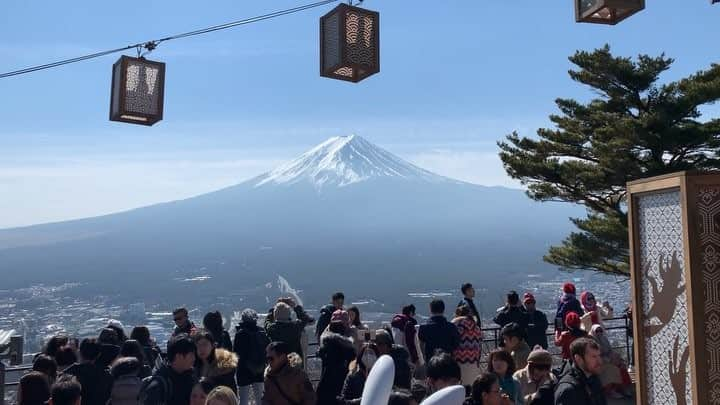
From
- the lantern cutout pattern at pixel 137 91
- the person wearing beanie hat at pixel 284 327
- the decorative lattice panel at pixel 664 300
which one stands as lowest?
the person wearing beanie hat at pixel 284 327

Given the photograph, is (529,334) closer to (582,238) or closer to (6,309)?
(582,238)

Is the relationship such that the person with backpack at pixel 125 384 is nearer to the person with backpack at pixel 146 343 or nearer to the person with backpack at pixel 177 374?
the person with backpack at pixel 177 374

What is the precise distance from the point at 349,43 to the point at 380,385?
11.9ft

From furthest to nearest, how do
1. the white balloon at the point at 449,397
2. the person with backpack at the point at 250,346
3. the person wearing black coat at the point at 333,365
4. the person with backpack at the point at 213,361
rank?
the person with backpack at the point at 250,346
the person with backpack at the point at 213,361
the person wearing black coat at the point at 333,365
the white balloon at the point at 449,397

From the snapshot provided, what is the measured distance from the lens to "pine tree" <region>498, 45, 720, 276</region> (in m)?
14.6

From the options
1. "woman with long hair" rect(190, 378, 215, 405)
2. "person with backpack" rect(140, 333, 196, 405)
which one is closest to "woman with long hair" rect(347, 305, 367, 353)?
"person with backpack" rect(140, 333, 196, 405)

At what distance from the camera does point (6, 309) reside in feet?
420

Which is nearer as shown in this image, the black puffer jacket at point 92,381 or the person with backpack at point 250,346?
the black puffer jacket at point 92,381

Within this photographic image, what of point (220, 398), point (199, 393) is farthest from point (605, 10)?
point (199, 393)

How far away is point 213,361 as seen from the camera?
5.54 m

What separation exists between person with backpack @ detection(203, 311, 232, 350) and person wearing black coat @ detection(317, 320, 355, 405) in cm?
155

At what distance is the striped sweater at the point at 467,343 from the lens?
685cm

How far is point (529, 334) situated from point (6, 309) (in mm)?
139915

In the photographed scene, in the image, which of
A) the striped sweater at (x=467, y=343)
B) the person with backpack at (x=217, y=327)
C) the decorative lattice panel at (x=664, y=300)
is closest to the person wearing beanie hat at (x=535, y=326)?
the striped sweater at (x=467, y=343)
